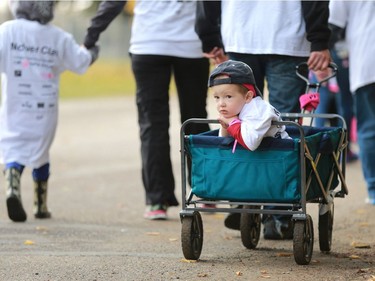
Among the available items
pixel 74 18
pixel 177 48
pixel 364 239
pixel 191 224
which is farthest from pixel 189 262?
pixel 74 18

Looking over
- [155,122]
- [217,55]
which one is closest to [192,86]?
[155,122]

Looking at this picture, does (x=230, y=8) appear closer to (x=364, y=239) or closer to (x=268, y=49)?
(x=268, y=49)

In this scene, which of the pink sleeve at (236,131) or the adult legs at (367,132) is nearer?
the pink sleeve at (236,131)

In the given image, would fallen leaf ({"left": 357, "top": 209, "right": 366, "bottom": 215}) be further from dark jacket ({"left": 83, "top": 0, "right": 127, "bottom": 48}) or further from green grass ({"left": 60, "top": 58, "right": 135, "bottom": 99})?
green grass ({"left": 60, "top": 58, "right": 135, "bottom": 99})

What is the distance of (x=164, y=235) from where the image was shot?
289 inches

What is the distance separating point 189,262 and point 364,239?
1561 millimetres

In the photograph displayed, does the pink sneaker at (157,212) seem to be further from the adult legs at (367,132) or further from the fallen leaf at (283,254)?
the fallen leaf at (283,254)

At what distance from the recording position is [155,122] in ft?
27.1

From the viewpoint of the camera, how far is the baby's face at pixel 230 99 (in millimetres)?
6047

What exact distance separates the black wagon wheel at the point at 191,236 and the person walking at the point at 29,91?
2332 mm

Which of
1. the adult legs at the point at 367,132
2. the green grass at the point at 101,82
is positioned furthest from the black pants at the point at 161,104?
the green grass at the point at 101,82

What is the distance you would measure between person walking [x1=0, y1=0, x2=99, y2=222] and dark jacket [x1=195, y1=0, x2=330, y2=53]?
1369mm

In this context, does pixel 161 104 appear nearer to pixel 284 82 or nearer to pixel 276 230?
pixel 284 82

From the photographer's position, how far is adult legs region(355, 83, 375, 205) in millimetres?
8555
